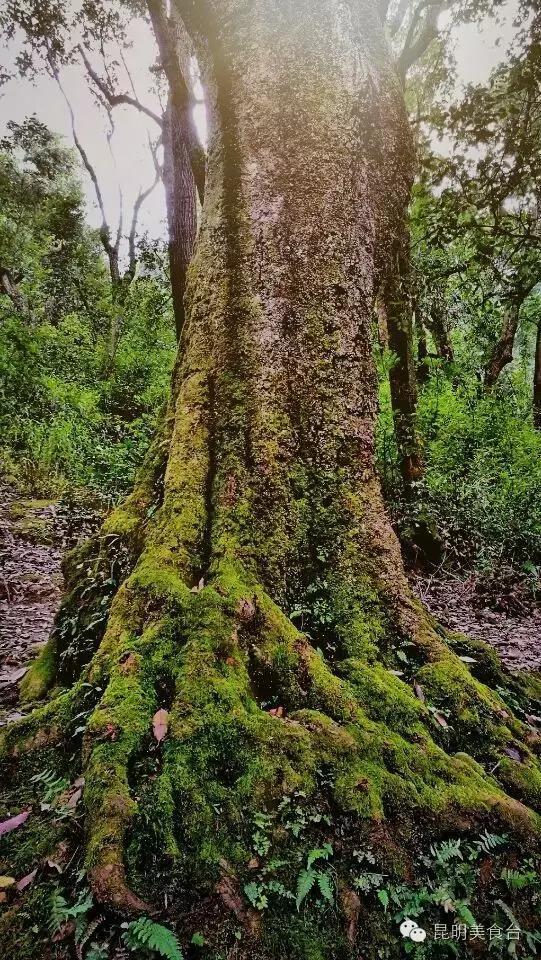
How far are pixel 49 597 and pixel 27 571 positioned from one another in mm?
634

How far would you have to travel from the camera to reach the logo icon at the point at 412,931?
1.72 meters

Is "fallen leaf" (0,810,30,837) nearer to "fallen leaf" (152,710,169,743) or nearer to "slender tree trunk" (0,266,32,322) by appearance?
"fallen leaf" (152,710,169,743)

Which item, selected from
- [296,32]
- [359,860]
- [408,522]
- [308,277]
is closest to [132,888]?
[359,860]

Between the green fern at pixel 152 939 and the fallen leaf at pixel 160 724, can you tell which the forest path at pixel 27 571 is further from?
the green fern at pixel 152 939

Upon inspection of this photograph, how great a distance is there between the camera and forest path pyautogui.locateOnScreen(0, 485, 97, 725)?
12.8 ft

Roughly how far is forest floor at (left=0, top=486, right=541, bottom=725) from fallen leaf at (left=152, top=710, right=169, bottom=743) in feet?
5.01

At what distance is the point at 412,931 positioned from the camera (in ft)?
5.67

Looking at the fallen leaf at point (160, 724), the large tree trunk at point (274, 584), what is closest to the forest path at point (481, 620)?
→ the large tree trunk at point (274, 584)

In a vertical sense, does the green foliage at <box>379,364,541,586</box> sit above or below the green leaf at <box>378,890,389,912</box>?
above

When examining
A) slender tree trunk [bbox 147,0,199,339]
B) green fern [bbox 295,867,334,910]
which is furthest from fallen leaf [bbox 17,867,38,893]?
slender tree trunk [bbox 147,0,199,339]

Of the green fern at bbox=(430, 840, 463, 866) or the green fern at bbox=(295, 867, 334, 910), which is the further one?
the green fern at bbox=(430, 840, 463, 866)

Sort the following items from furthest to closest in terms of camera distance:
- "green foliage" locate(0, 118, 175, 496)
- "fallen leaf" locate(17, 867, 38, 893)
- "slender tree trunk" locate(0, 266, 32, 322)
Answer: "slender tree trunk" locate(0, 266, 32, 322) → "green foliage" locate(0, 118, 175, 496) → "fallen leaf" locate(17, 867, 38, 893)

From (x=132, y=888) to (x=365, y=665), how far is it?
1.32 m

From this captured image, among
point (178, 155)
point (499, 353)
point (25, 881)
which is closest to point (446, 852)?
point (25, 881)
